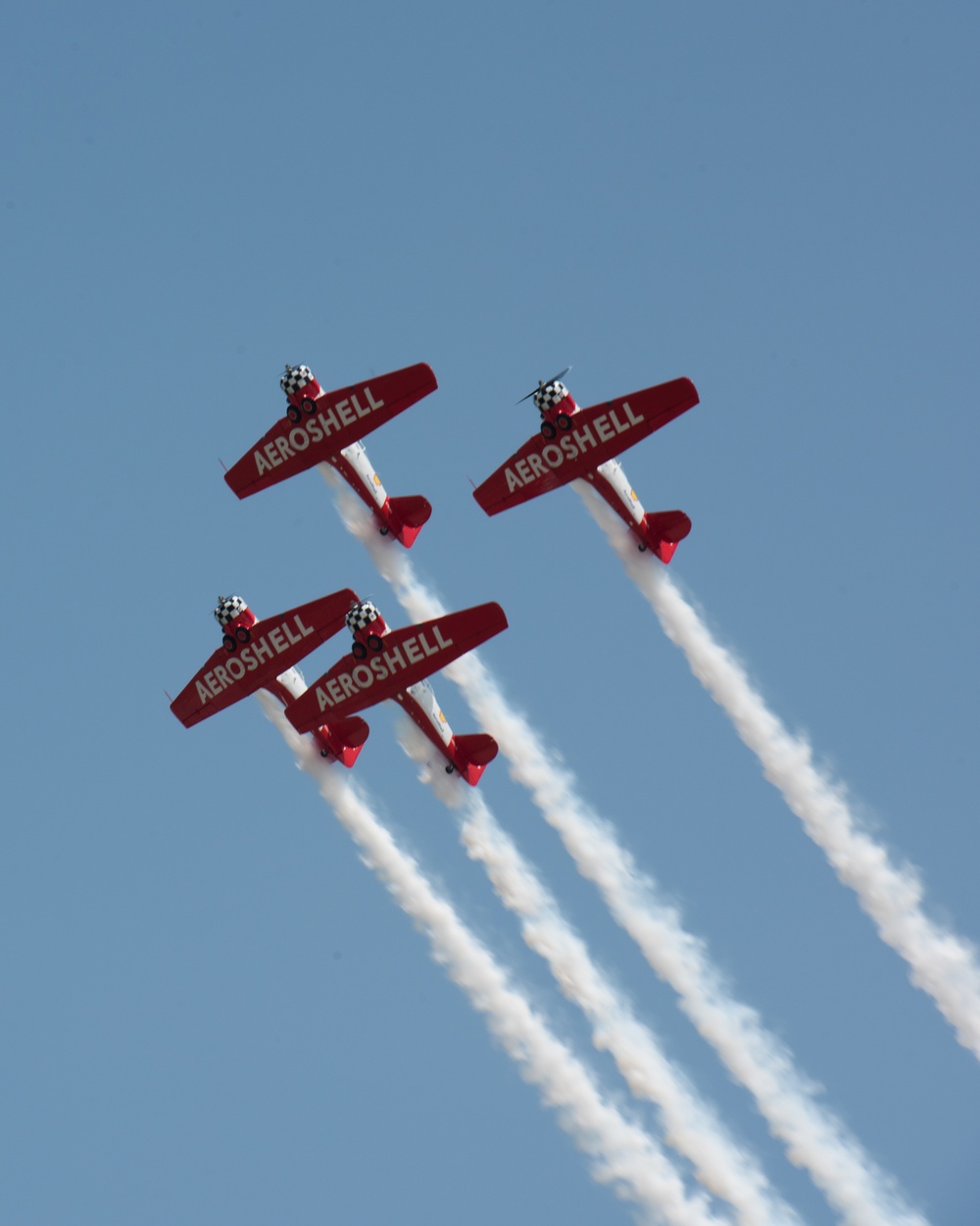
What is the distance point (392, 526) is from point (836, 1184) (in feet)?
92.3

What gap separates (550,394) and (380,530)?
8.28 meters

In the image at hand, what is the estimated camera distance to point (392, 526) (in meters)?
86.6

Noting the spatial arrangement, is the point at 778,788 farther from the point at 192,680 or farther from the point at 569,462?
the point at 192,680

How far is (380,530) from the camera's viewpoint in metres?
86.9

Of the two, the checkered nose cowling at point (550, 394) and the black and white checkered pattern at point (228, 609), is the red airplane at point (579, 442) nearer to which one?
the checkered nose cowling at point (550, 394)

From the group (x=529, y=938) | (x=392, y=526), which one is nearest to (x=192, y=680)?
(x=392, y=526)

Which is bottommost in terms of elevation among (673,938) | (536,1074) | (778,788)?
(536,1074)

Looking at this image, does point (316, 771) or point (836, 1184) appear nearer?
point (836, 1184)

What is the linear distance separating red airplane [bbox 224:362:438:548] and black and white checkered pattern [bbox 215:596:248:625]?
155 inches

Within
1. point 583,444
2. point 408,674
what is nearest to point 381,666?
point 408,674

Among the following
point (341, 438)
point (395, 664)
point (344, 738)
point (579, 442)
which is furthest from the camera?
point (344, 738)

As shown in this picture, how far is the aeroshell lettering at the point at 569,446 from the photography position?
273 feet

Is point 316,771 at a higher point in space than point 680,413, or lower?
lower

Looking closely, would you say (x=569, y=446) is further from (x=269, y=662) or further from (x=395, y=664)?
(x=269, y=662)
